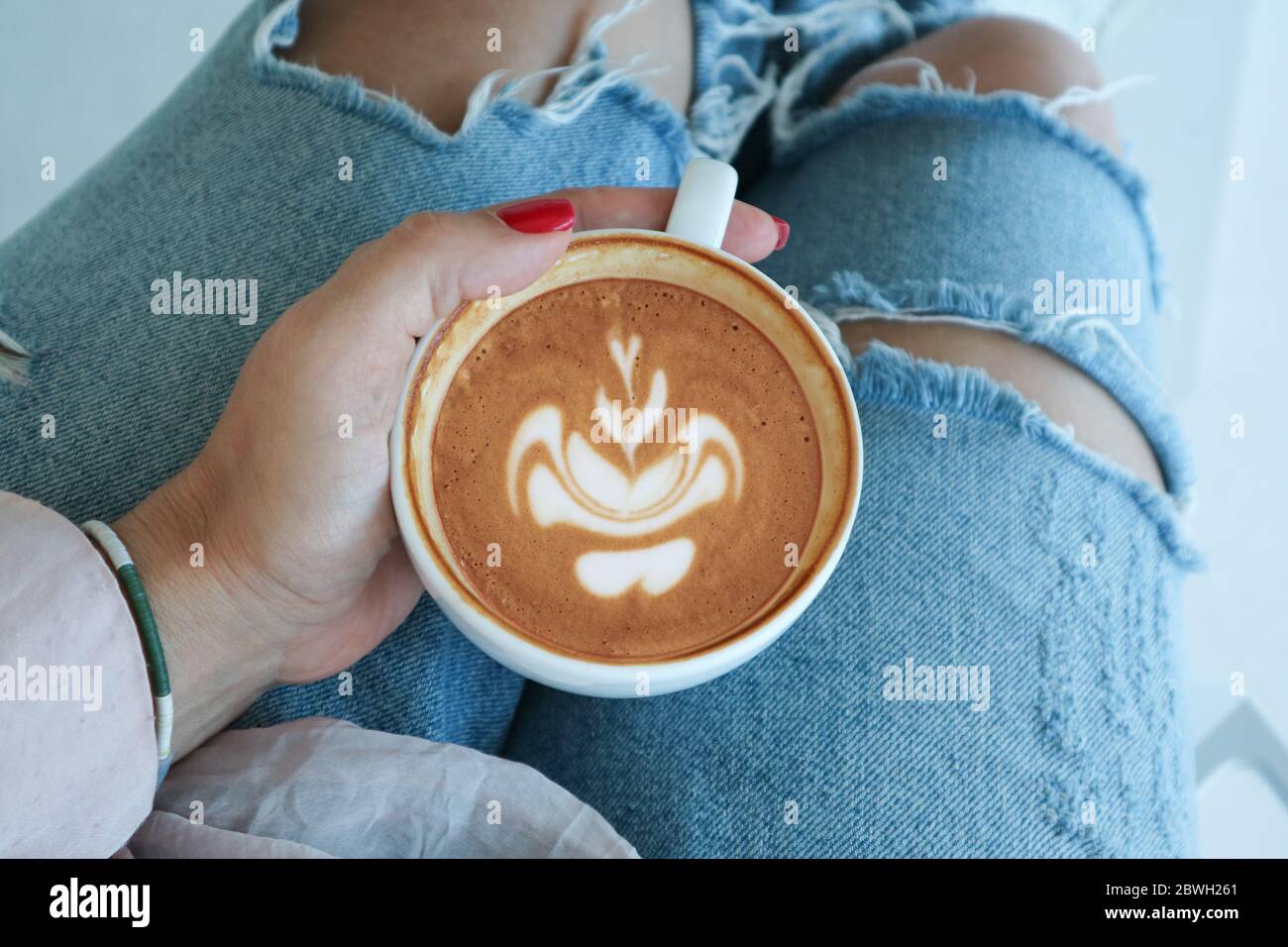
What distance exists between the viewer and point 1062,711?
0.74 metres

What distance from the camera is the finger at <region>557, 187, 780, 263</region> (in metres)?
0.73

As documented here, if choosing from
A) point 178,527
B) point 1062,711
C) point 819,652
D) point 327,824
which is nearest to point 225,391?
point 178,527

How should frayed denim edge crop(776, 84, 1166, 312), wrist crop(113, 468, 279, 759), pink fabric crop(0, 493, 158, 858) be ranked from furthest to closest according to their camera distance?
frayed denim edge crop(776, 84, 1166, 312)
wrist crop(113, 468, 279, 759)
pink fabric crop(0, 493, 158, 858)

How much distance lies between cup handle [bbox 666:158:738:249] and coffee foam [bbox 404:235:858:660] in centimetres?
2

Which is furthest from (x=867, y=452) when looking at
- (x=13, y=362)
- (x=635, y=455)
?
(x=13, y=362)

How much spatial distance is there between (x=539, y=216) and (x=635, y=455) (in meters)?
0.17

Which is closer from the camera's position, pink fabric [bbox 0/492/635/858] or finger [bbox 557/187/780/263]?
pink fabric [bbox 0/492/635/858]

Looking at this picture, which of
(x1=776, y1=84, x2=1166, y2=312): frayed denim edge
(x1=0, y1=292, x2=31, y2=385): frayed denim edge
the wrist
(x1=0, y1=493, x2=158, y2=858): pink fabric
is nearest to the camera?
(x1=0, y1=493, x2=158, y2=858): pink fabric

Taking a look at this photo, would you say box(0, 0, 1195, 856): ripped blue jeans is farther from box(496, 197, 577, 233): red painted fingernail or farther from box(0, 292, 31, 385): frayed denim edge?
box(496, 197, 577, 233): red painted fingernail

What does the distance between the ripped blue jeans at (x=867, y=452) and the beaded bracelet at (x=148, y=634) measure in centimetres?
12

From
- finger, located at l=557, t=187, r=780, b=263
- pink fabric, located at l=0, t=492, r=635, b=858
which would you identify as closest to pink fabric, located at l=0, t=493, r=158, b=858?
pink fabric, located at l=0, t=492, r=635, b=858

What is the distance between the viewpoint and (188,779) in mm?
695
